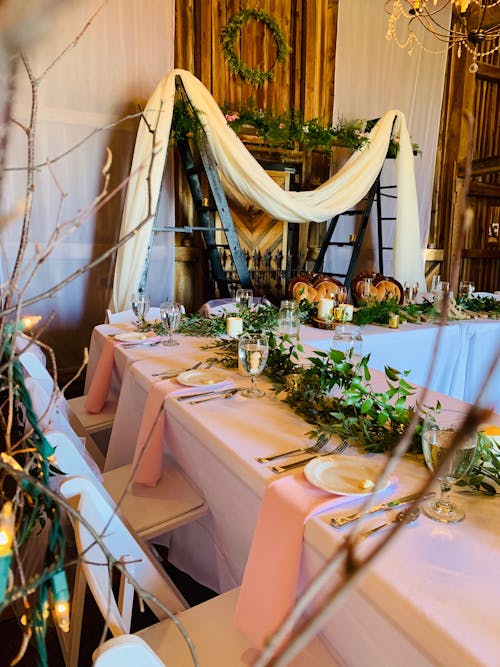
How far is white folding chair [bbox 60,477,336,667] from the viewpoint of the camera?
85 cm

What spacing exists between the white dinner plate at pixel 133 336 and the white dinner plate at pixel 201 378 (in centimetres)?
56

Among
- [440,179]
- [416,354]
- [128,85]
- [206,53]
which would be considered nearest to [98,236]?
[128,85]

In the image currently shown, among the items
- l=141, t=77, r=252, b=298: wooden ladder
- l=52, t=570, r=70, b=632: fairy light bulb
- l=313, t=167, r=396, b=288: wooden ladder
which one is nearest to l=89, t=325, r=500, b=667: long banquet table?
l=52, t=570, r=70, b=632: fairy light bulb

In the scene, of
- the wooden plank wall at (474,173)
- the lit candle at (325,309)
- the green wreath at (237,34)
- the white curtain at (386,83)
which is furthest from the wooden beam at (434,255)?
the lit candle at (325,309)

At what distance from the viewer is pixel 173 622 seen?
921 millimetres

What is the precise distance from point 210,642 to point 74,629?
1.17 feet

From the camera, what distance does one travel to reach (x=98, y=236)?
4070mm

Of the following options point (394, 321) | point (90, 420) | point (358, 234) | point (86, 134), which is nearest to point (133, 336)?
point (90, 420)

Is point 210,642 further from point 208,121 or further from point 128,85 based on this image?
point 128,85

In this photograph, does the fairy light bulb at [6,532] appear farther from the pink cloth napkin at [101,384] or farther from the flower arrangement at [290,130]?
the flower arrangement at [290,130]

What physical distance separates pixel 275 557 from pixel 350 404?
45 centimetres

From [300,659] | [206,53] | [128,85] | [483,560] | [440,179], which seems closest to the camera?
[483,560]

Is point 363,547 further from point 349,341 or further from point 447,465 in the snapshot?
point 349,341

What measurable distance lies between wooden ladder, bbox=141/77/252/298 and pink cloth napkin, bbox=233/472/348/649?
295 centimetres
